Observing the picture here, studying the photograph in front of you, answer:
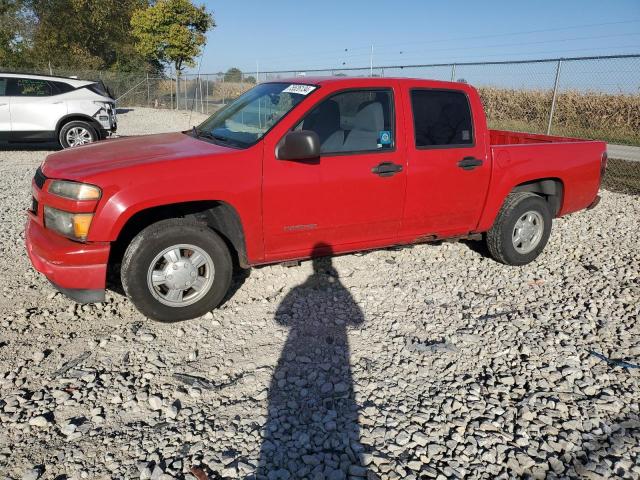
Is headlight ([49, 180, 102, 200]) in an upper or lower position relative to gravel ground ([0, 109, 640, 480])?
upper

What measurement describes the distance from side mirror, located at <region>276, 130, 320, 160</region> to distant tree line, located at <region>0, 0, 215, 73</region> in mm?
30531

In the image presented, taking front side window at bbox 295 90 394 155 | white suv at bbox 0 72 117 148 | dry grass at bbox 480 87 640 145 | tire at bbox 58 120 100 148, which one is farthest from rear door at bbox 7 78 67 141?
dry grass at bbox 480 87 640 145

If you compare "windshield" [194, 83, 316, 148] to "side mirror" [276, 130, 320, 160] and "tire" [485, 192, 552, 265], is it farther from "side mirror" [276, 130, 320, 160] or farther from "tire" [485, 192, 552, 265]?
"tire" [485, 192, 552, 265]

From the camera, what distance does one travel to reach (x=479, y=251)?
5.73 m

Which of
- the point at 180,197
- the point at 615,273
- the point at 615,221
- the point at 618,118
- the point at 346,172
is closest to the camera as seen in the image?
the point at 180,197

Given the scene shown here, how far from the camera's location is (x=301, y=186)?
3.92 m

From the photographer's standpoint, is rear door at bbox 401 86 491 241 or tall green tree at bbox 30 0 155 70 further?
tall green tree at bbox 30 0 155 70

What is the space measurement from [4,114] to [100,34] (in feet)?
93.7

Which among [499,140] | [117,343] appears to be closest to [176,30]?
[499,140]

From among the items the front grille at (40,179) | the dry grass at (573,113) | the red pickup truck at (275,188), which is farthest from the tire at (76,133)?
the dry grass at (573,113)

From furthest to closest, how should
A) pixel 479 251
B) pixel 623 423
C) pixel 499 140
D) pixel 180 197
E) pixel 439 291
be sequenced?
pixel 499 140 < pixel 479 251 < pixel 439 291 < pixel 180 197 < pixel 623 423

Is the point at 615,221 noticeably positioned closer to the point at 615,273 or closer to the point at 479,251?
the point at 615,273

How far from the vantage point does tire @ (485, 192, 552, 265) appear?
5094 millimetres

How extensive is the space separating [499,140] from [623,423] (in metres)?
4.10
